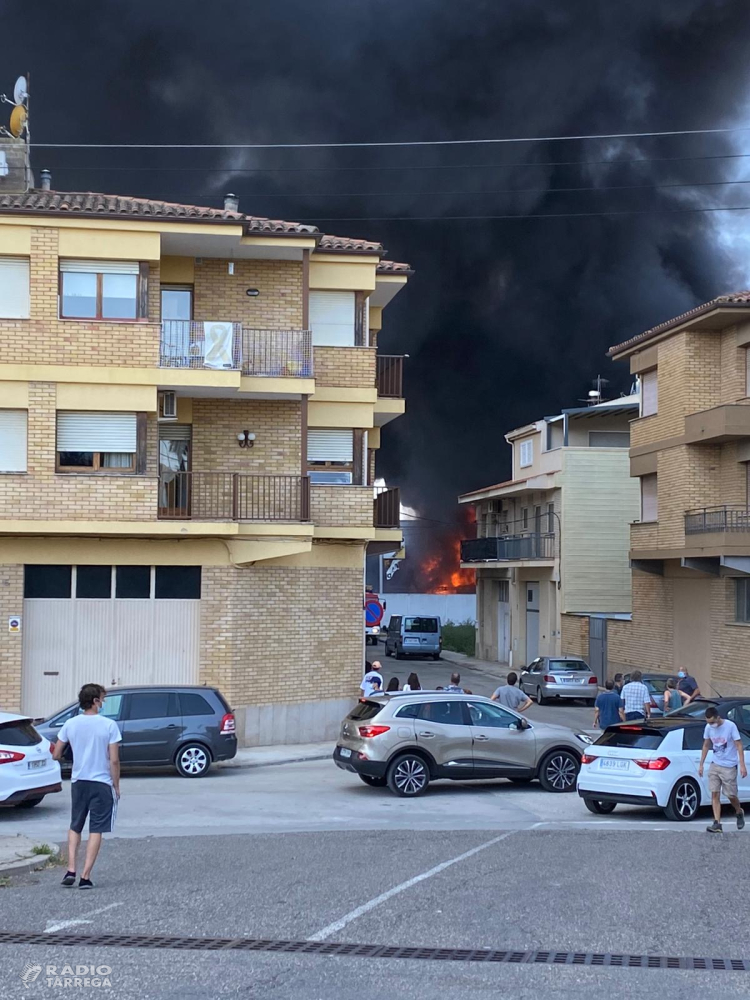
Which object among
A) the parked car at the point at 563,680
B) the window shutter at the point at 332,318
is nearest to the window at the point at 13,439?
the window shutter at the point at 332,318

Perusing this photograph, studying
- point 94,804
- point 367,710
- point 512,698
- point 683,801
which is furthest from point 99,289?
point 94,804

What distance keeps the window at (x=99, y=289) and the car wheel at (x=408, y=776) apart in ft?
38.1

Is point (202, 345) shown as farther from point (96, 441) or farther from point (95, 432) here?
point (96, 441)

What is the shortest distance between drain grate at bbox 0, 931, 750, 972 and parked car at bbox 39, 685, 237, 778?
12.1m

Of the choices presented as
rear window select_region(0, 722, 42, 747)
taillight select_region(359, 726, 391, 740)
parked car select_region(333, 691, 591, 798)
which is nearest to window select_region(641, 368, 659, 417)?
parked car select_region(333, 691, 591, 798)

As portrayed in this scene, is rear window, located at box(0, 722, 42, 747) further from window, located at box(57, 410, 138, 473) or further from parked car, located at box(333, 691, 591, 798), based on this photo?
window, located at box(57, 410, 138, 473)

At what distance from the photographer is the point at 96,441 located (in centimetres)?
2552

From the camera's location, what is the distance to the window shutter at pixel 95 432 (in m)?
25.4

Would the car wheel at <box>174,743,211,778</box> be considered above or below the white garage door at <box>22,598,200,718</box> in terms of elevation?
below

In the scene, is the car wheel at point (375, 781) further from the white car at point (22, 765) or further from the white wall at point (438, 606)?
the white wall at point (438, 606)

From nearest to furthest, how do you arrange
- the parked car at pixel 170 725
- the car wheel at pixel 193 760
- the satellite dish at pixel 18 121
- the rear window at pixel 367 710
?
the rear window at pixel 367 710, the parked car at pixel 170 725, the car wheel at pixel 193 760, the satellite dish at pixel 18 121

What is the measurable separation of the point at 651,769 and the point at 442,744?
361cm

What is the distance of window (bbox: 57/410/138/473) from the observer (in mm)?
25383

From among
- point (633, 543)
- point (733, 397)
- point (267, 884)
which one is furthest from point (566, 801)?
point (633, 543)
